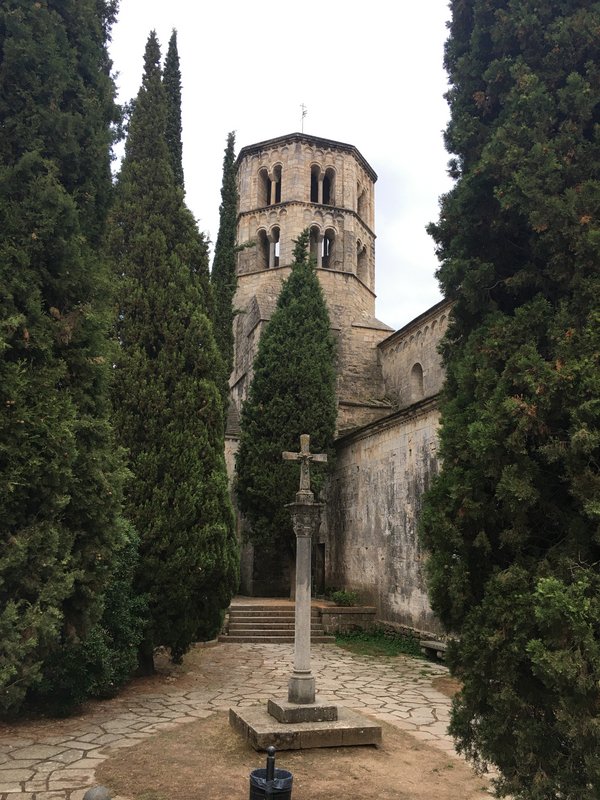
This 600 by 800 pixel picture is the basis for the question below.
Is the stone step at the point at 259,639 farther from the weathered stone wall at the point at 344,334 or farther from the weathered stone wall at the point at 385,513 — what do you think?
the weathered stone wall at the point at 344,334

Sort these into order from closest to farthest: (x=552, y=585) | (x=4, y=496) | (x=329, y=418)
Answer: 1. (x=552, y=585)
2. (x=4, y=496)
3. (x=329, y=418)

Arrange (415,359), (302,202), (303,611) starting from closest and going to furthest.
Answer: (303,611) < (415,359) < (302,202)

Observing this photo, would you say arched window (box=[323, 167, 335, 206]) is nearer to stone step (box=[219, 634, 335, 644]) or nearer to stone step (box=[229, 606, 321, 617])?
stone step (box=[229, 606, 321, 617])

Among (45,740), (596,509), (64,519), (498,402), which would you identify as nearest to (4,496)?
(64,519)

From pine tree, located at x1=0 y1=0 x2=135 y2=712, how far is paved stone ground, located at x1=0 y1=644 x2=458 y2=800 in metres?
0.78

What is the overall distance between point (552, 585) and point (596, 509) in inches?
18.7

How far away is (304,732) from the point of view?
223 inches

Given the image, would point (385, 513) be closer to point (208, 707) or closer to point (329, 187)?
point (208, 707)

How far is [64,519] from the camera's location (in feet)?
17.0

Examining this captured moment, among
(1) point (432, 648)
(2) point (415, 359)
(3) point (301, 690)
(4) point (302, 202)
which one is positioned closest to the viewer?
(3) point (301, 690)

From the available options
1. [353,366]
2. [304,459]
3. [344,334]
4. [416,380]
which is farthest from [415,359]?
[304,459]

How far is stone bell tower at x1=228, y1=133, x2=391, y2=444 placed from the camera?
2189cm

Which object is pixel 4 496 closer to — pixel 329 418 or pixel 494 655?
pixel 494 655

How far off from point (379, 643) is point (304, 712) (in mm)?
7099
